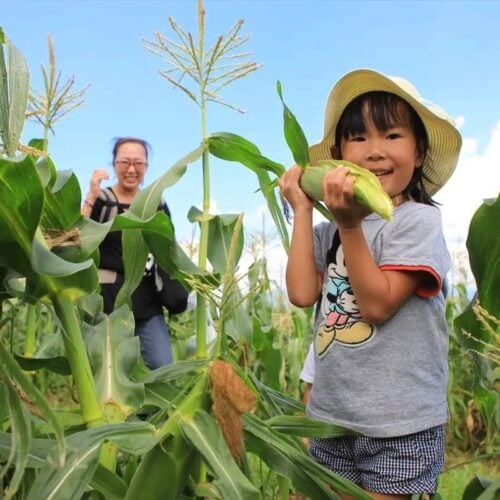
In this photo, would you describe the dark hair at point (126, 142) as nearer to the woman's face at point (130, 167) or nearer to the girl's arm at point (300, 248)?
the woman's face at point (130, 167)

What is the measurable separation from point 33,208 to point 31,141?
0.55 metres

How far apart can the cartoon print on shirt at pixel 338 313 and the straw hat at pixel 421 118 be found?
11.3 inches

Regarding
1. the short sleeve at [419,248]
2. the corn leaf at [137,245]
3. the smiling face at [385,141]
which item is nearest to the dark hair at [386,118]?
the smiling face at [385,141]

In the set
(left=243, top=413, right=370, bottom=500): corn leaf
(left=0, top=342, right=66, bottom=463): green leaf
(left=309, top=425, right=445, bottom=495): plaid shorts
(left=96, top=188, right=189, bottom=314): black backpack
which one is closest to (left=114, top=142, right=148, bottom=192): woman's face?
(left=96, top=188, right=189, bottom=314): black backpack

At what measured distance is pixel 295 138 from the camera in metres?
1.32

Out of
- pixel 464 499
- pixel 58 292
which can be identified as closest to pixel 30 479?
pixel 58 292

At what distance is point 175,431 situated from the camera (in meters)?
1.02

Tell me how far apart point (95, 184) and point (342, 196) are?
87.4 inches

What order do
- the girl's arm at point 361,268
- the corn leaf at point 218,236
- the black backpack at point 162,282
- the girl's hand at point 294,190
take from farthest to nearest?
1. the black backpack at point 162,282
2. the corn leaf at point 218,236
3. the girl's hand at point 294,190
4. the girl's arm at point 361,268

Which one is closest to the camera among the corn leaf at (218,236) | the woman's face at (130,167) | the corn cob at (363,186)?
the corn cob at (363,186)

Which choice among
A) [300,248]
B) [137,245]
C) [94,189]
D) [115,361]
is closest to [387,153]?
[300,248]

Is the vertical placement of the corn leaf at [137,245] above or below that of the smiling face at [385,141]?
below

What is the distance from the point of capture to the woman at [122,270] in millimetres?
3105

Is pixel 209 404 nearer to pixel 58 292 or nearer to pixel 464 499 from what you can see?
pixel 58 292
